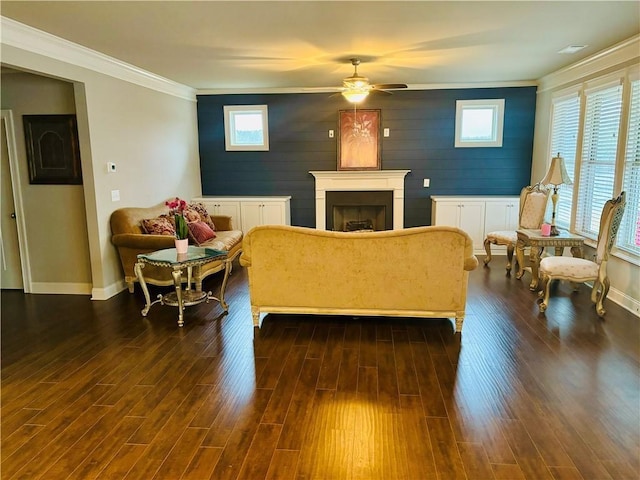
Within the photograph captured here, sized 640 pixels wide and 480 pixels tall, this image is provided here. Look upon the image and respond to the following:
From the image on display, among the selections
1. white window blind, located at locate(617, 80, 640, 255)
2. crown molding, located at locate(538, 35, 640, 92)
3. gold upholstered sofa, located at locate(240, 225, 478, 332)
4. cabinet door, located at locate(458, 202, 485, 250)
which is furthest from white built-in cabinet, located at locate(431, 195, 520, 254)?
gold upholstered sofa, located at locate(240, 225, 478, 332)

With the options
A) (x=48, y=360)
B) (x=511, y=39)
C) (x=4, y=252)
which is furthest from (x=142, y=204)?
(x=511, y=39)

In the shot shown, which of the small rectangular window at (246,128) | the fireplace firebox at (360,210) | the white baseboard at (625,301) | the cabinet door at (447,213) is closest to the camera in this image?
the white baseboard at (625,301)

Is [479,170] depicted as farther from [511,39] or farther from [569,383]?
[569,383]

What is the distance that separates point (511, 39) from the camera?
4363mm

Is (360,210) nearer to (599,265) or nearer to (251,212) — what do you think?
(251,212)

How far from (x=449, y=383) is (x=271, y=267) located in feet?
5.75

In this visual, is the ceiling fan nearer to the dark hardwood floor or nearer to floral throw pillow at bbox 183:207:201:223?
floral throw pillow at bbox 183:207:201:223

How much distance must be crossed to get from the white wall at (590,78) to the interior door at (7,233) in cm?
676

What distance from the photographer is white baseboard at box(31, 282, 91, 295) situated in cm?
520

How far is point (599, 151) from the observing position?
5.10 metres

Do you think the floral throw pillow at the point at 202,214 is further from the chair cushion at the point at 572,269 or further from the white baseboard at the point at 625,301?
the white baseboard at the point at 625,301

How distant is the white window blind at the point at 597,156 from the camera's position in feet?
15.9

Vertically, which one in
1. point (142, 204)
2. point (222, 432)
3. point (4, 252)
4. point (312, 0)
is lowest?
point (222, 432)

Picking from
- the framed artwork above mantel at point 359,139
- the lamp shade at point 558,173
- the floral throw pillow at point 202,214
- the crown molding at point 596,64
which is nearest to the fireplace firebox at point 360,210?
the framed artwork above mantel at point 359,139
